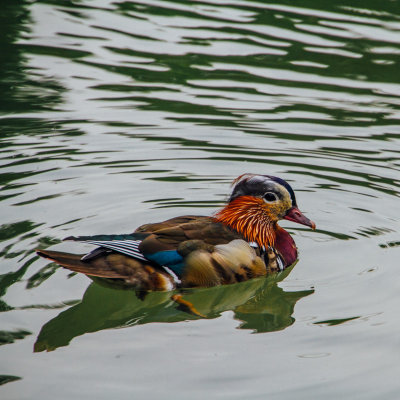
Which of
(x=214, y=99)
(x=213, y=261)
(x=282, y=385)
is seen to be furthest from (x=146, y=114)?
(x=282, y=385)

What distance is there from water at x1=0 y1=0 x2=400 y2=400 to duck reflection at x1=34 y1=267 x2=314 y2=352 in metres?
0.02

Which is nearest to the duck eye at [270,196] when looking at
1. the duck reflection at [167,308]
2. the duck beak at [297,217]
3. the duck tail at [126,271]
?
the duck beak at [297,217]

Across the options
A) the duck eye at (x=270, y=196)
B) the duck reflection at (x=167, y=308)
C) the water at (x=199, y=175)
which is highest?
the duck eye at (x=270, y=196)

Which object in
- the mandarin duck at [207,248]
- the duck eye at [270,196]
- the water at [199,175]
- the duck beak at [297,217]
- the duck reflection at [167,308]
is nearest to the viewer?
the water at [199,175]

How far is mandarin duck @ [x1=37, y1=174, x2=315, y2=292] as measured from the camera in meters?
7.34

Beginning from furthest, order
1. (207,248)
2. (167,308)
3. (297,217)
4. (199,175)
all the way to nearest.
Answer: (199,175), (297,217), (207,248), (167,308)

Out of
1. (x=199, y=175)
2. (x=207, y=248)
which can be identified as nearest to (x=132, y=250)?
(x=207, y=248)

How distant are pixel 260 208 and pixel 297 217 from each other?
0.37m

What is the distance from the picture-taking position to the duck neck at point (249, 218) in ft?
27.4

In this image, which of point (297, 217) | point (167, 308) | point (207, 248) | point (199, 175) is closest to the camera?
point (167, 308)

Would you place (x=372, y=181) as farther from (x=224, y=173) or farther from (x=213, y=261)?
(x=213, y=261)

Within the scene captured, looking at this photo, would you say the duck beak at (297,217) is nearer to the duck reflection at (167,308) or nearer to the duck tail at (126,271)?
the duck reflection at (167,308)

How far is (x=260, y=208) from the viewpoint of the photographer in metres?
8.45

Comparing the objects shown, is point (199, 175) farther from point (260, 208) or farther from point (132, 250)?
point (132, 250)
